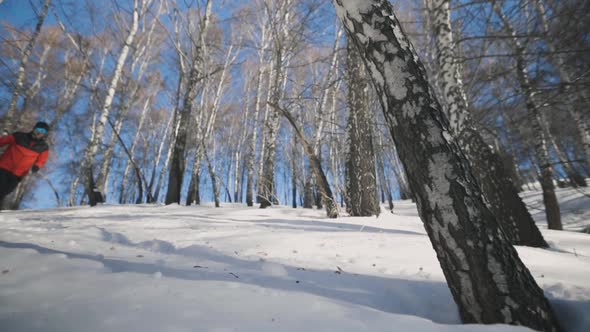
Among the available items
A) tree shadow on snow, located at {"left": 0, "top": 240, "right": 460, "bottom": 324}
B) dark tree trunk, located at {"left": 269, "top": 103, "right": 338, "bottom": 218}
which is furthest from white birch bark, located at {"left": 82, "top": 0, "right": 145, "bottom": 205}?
tree shadow on snow, located at {"left": 0, "top": 240, "right": 460, "bottom": 324}

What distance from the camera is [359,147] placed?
442 centimetres

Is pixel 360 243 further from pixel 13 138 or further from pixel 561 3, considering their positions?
pixel 13 138

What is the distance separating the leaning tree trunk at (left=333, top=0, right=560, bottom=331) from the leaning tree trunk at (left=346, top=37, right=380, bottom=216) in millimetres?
3114

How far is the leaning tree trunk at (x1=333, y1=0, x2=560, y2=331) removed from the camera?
109 cm

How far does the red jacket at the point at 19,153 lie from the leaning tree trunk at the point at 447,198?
5.13m

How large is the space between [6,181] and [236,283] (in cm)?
471

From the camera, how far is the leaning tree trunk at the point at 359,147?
4285mm

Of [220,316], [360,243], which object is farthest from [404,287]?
[220,316]

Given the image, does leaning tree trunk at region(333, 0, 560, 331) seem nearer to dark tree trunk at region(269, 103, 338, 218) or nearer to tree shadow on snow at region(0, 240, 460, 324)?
tree shadow on snow at region(0, 240, 460, 324)

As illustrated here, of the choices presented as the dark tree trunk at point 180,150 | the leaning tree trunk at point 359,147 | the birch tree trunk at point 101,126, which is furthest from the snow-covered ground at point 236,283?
the birch tree trunk at point 101,126

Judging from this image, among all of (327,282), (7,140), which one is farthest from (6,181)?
(327,282)

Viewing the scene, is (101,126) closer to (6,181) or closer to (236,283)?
(6,181)

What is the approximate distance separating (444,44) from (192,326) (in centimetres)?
459

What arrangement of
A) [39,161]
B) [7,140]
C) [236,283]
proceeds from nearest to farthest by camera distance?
[236,283] < [7,140] < [39,161]
